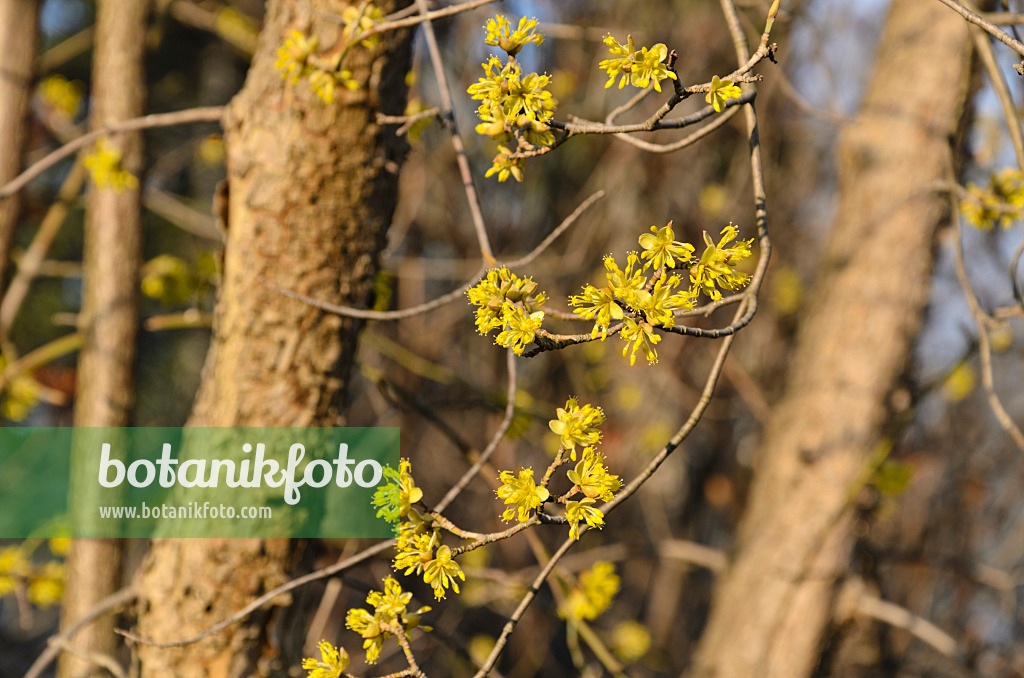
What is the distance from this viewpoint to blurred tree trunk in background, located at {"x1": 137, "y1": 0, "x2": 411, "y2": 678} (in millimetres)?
1191

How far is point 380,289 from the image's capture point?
53.3 inches

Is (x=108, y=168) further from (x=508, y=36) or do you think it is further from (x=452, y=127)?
(x=508, y=36)

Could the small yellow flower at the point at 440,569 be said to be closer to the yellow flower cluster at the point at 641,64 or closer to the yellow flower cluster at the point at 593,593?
the yellow flower cluster at the point at 641,64

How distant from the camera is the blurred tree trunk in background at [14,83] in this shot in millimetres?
1695

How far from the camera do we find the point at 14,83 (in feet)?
5.65

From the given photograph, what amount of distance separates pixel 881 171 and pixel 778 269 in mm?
1823

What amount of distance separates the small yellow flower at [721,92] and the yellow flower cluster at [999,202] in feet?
3.11

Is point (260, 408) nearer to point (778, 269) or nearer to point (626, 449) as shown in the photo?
point (626, 449)

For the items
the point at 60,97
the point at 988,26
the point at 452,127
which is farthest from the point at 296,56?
the point at 60,97

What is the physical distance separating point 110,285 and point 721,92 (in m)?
1.66

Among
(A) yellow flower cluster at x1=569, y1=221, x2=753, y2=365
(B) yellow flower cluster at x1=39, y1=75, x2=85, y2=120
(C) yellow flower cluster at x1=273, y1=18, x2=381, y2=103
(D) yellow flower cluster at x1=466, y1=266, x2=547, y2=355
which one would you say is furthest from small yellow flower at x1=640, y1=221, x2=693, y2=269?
(B) yellow flower cluster at x1=39, y1=75, x2=85, y2=120

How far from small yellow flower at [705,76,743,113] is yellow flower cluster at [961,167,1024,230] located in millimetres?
949

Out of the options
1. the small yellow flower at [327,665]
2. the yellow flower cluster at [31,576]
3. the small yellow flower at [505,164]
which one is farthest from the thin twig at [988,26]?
the yellow flower cluster at [31,576]

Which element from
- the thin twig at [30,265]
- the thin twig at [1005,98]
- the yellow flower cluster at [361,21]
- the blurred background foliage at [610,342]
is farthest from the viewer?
the blurred background foliage at [610,342]
